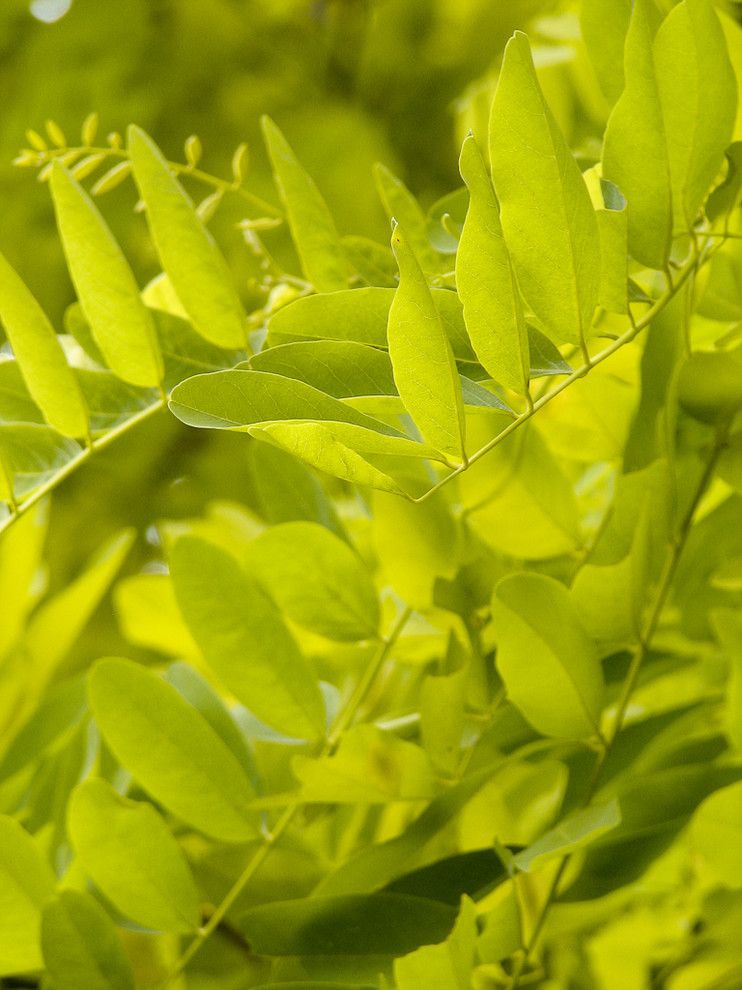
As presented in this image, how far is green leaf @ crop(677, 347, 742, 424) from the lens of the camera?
0.87 ft

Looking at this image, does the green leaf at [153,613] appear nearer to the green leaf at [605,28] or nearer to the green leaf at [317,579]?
the green leaf at [317,579]

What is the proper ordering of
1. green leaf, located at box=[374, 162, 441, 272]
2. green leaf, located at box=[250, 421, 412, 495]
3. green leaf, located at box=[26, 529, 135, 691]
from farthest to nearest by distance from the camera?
1. green leaf, located at box=[26, 529, 135, 691]
2. green leaf, located at box=[374, 162, 441, 272]
3. green leaf, located at box=[250, 421, 412, 495]

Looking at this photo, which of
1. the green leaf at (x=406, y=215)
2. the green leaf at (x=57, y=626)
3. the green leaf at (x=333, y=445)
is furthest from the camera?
the green leaf at (x=57, y=626)

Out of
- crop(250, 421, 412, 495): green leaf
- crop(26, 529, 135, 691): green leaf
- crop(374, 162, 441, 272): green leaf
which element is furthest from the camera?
crop(26, 529, 135, 691): green leaf

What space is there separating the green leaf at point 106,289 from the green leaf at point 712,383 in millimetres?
132

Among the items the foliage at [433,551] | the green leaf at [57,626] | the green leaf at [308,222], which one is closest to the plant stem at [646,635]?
the foliage at [433,551]

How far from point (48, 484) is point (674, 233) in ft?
0.52

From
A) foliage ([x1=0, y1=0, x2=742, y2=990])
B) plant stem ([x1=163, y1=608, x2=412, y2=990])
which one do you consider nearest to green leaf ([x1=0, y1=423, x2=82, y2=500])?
foliage ([x1=0, y1=0, x2=742, y2=990])

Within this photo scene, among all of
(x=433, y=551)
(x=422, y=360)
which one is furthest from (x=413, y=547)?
(x=422, y=360)

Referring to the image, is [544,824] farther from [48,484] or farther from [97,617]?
[97,617]

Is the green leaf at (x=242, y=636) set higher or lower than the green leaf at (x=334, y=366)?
lower

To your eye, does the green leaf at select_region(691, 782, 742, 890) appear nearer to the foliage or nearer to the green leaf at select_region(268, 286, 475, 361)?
the foliage

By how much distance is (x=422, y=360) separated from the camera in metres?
0.20

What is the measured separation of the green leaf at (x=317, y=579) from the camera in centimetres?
30
